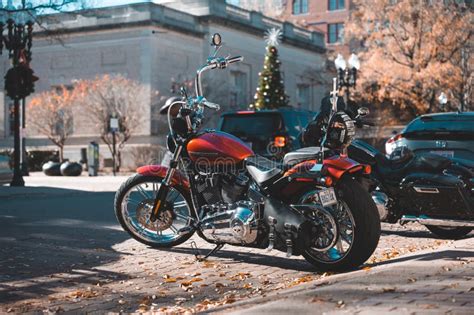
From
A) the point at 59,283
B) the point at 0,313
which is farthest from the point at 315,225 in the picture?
the point at 0,313

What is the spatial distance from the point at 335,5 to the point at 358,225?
72.6m

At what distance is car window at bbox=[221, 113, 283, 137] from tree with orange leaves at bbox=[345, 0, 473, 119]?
25.3 meters

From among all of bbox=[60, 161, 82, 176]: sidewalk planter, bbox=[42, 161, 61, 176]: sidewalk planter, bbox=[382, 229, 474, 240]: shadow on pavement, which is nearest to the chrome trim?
bbox=[382, 229, 474, 240]: shadow on pavement

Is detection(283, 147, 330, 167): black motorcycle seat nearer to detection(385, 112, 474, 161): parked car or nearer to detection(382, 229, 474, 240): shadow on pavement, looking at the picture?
detection(382, 229, 474, 240): shadow on pavement

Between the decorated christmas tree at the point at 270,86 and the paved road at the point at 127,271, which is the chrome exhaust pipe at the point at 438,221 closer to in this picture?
the paved road at the point at 127,271

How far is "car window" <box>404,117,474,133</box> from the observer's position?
10805mm

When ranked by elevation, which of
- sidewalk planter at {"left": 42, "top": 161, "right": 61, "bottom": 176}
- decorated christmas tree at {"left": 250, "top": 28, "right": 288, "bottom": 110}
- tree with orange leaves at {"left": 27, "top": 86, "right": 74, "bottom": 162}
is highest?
decorated christmas tree at {"left": 250, "top": 28, "right": 288, "bottom": 110}

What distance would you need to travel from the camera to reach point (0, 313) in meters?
5.63

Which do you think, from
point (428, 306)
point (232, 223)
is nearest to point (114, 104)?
point (232, 223)

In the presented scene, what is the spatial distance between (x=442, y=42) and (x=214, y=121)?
44.3ft

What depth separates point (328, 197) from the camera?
6906 mm

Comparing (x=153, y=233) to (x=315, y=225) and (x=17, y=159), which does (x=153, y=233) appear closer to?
(x=315, y=225)

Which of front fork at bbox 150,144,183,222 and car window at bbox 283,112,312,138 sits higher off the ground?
car window at bbox 283,112,312,138

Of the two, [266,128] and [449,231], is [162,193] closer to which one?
[449,231]
